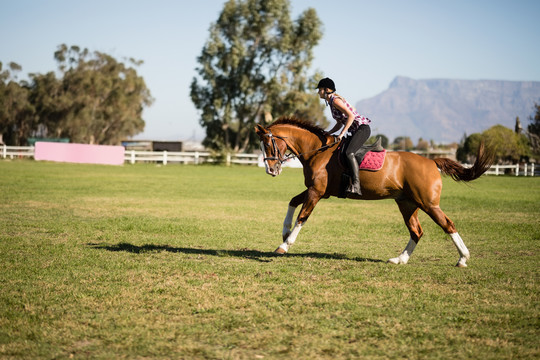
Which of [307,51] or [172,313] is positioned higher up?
[307,51]

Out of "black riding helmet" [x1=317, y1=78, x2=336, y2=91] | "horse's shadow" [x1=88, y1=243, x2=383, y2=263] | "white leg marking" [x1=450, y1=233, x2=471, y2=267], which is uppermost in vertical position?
"black riding helmet" [x1=317, y1=78, x2=336, y2=91]

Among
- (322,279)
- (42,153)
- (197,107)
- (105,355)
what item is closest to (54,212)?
(322,279)

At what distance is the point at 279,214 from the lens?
18.1m

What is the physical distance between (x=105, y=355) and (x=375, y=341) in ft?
9.04

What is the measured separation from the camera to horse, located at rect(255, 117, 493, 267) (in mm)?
9688

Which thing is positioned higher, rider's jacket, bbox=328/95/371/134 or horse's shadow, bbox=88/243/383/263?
rider's jacket, bbox=328/95/371/134

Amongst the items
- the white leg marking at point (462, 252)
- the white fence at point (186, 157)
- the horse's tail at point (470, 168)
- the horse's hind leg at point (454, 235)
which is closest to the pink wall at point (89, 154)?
the white fence at point (186, 157)

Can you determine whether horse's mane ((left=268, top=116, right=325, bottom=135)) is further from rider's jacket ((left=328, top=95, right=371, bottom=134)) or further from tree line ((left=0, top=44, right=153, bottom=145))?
tree line ((left=0, top=44, right=153, bottom=145))

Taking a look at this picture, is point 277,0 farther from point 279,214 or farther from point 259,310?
point 259,310

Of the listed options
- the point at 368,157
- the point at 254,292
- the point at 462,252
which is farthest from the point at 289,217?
the point at 462,252

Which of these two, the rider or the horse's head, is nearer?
the rider

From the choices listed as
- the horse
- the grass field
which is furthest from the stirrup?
the grass field

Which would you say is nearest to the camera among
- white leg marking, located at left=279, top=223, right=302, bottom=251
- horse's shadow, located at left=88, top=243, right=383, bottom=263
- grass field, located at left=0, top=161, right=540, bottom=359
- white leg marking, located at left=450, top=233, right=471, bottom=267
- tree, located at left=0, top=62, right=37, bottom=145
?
grass field, located at left=0, top=161, right=540, bottom=359

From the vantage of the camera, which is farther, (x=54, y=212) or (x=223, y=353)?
(x=54, y=212)
